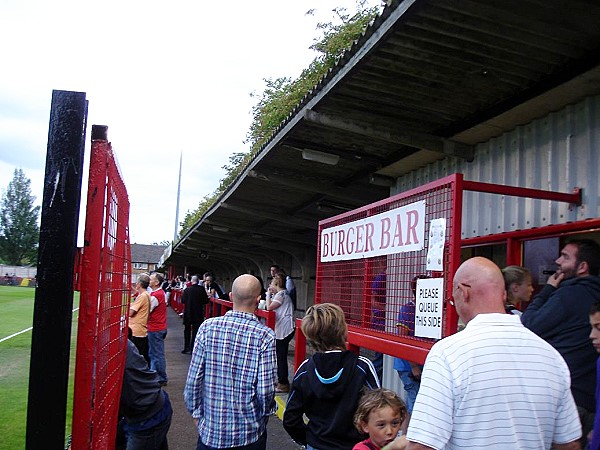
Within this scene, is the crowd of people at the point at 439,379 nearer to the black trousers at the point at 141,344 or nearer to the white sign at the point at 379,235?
the white sign at the point at 379,235

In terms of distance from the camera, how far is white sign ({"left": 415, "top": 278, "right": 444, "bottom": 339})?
353 cm

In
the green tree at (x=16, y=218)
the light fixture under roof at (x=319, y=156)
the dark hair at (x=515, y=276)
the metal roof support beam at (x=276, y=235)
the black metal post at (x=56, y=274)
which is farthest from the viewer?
the green tree at (x=16, y=218)

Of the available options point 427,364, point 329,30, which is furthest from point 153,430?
point 329,30

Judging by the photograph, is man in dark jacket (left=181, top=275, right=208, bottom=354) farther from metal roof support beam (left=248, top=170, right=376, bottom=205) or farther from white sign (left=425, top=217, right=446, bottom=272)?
white sign (left=425, top=217, right=446, bottom=272)

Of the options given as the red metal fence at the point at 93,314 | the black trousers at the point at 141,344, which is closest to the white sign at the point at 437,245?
the red metal fence at the point at 93,314

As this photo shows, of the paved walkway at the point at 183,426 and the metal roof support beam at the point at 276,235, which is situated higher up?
the metal roof support beam at the point at 276,235

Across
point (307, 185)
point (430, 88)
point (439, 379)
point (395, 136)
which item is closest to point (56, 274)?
point (439, 379)

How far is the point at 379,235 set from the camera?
4.63 meters

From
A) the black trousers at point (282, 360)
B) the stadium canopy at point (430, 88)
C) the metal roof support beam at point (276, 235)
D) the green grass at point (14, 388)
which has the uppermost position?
the stadium canopy at point (430, 88)

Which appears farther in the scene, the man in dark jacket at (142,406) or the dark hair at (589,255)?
the man in dark jacket at (142,406)

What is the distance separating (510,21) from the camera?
368 centimetres

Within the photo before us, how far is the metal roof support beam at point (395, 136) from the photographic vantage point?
570 centimetres

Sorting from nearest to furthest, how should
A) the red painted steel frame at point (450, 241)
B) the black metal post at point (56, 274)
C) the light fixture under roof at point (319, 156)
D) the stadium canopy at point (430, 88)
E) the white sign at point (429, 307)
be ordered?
1. the black metal post at point (56, 274)
2. the red painted steel frame at point (450, 241)
3. the white sign at point (429, 307)
4. the stadium canopy at point (430, 88)
5. the light fixture under roof at point (319, 156)

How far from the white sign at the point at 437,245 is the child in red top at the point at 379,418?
850mm
